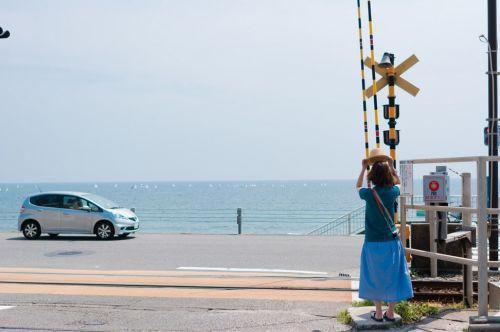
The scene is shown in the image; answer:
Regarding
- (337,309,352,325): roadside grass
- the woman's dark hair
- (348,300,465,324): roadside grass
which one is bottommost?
(337,309,352,325): roadside grass

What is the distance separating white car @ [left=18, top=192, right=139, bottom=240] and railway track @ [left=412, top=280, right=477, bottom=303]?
45.9 ft

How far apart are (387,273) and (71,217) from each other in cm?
1648

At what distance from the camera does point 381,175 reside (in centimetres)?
Answer: 723

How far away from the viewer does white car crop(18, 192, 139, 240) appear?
22.0 m

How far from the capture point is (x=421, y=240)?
34.8 ft

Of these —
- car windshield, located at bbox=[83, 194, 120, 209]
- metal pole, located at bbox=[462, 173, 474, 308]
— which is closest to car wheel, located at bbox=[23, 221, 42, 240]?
car windshield, located at bbox=[83, 194, 120, 209]

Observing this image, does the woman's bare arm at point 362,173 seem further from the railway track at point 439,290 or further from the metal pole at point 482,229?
the railway track at point 439,290

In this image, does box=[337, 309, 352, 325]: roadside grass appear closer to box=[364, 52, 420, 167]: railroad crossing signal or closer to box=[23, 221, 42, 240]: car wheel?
box=[364, 52, 420, 167]: railroad crossing signal

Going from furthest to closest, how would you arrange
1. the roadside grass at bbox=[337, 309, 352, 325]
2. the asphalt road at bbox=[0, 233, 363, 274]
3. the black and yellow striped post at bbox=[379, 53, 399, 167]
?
the asphalt road at bbox=[0, 233, 363, 274] → the black and yellow striped post at bbox=[379, 53, 399, 167] → the roadside grass at bbox=[337, 309, 352, 325]

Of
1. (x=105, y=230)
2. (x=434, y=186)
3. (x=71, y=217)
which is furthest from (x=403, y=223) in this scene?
(x=71, y=217)

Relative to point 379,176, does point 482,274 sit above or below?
below

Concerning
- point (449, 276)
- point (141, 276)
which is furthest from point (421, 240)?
point (141, 276)

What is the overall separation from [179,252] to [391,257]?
11.4 metres

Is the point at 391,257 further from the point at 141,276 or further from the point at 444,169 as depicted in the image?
the point at 141,276
